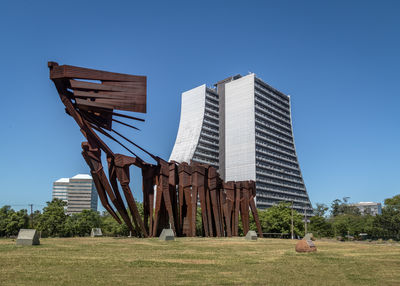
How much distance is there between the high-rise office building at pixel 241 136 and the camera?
99.8m

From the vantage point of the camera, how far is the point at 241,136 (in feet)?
337

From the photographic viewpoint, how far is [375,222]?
65.3 m

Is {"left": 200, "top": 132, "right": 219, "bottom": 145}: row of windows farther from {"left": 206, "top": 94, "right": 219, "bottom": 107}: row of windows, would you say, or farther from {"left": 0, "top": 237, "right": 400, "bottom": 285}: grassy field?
{"left": 0, "top": 237, "right": 400, "bottom": 285}: grassy field

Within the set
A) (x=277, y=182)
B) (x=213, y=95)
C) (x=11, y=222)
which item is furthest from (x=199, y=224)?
(x=213, y=95)

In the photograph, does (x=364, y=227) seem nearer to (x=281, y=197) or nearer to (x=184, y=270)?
(x=281, y=197)

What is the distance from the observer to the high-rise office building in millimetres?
99812

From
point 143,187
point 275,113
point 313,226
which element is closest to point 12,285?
point 143,187

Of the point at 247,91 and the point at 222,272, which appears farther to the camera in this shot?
the point at 247,91

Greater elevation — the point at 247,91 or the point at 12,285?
the point at 247,91

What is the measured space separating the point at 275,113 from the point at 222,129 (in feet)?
62.9

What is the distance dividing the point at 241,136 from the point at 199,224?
5785 centimetres

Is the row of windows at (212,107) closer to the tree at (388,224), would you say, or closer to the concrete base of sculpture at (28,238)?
the tree at (388,224)

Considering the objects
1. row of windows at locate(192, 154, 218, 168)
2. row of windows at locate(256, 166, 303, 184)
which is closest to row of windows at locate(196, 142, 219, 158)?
row of windows at locate(192, 154, 218, 168)

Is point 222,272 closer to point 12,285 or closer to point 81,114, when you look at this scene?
point 12,285
